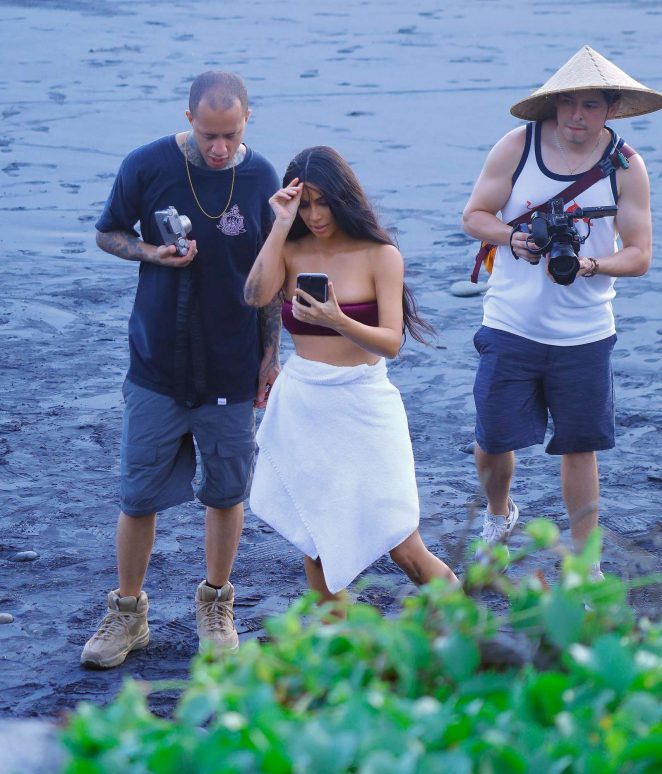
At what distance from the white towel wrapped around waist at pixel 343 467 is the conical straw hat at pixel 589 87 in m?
1.28

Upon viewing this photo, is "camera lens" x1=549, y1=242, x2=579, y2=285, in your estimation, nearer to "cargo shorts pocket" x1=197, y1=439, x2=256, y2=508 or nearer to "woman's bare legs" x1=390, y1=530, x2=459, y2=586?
"woman's bare legs" x1=390, y1=530, x2=459, y2=586

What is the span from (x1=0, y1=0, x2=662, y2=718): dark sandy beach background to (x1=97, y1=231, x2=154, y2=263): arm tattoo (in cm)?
84

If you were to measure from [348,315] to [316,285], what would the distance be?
21cm

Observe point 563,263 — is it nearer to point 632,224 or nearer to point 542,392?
point 632,224

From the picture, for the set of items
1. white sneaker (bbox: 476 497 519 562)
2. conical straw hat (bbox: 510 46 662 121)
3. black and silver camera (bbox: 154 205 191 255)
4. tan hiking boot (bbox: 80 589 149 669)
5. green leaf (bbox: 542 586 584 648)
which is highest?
conical straw hat (bbox: 510 46 662 121)

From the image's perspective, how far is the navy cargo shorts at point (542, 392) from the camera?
444 centimetres

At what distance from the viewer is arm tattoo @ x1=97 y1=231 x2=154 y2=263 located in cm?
395

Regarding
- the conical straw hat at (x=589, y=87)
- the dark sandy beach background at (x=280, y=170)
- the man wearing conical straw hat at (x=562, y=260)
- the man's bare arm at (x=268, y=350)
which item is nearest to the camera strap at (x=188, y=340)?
the man's bare arm at (x=268, y=350)

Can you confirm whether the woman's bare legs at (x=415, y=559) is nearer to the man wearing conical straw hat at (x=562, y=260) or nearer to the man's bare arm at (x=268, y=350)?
the man wearing conical straw hat at (x=562, y=260)

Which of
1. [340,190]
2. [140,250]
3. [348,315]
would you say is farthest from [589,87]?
[140,250]

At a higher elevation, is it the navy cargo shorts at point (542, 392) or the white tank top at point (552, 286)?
the white tank top at point (552, 286)

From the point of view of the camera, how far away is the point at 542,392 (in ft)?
15.1

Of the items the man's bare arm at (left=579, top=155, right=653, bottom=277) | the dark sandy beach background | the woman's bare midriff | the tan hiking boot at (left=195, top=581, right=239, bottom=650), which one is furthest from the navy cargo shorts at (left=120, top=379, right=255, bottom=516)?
the man's bare arm at (left=579, top=155, right=653, bottom=277)

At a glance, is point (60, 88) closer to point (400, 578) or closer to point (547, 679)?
point (400, 578)
